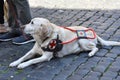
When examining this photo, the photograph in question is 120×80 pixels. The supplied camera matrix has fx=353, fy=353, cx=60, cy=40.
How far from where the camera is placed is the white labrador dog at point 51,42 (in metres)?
5.11

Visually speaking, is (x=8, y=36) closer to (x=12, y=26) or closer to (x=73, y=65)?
(x=12, y=26)

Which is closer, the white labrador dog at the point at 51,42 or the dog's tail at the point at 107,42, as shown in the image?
the white labrador dog at the point at 51,42

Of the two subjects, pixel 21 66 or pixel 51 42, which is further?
pixel 51 42

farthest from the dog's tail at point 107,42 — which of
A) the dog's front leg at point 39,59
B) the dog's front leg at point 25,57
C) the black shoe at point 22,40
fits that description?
the black shoe at point 22,40

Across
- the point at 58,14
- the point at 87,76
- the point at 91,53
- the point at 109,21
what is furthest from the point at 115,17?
the point at 87,76

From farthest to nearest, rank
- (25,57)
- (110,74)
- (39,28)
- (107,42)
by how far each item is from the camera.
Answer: (107,42) < (25,57) < (39,28) < (110,74)

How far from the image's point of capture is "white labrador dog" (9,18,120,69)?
5.11 meters

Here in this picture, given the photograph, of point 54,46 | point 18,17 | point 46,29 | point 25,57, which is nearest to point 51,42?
point 54,46

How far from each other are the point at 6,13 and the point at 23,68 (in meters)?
1.85

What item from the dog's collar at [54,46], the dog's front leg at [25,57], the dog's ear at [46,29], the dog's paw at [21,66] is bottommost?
the dog's paw at [21,66]

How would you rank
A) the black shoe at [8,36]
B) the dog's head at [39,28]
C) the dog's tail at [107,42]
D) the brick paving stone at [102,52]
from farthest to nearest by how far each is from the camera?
the black shoe at [8,36] < the dog's tail at [107,42] < the brick paving stone at [102,52] < the dog's head at [39,28]

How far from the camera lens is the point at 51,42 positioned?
5.20 meters

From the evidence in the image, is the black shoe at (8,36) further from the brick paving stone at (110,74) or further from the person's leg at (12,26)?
the brick paving stone at (110,74)

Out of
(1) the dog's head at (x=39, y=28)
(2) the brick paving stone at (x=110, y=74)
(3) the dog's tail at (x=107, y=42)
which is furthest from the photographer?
(3) the dog's tail at (x=107, y=42)
